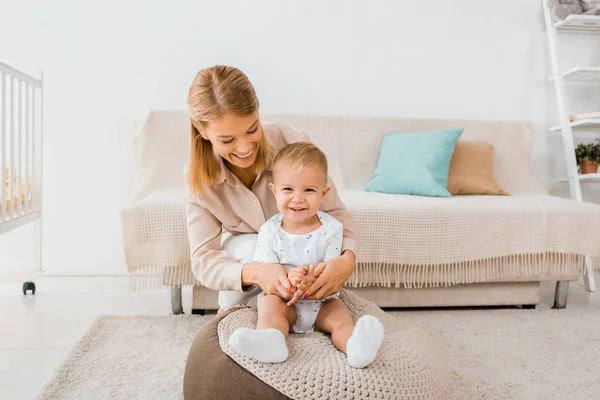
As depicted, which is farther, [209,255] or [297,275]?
[209,255]

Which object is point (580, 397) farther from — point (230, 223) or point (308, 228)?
point (230, 223)

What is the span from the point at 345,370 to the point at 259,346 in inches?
6.4

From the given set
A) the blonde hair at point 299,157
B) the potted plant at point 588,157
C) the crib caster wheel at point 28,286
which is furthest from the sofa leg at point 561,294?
the crib caster wheel at point 28,286

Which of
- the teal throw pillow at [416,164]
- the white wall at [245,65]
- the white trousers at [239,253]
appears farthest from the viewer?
the white wall at [245,65]

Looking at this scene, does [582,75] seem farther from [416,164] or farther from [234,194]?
[234,194]

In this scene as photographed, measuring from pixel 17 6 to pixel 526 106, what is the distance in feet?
8.19

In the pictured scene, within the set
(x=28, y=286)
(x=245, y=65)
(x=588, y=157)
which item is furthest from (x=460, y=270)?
(x=28, y=286)

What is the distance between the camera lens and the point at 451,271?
1848 millimetres

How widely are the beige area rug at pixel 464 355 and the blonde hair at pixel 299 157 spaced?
0.59m

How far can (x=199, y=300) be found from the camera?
1844mm

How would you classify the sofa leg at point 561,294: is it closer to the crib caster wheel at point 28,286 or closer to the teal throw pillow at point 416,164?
the teal throw pillow at point 416,164

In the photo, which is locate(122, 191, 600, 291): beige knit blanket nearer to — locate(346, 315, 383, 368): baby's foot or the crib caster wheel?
the crib caster wheel

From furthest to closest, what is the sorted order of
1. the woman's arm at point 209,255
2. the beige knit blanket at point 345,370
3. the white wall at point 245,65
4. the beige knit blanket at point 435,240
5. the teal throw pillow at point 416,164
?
the white wall at point 245,65
the teal throw pillow at point 416,164
the beige knit blanket at point 435,240
the woman's arm at point 209,255
the beige knit blanket at point 345,370

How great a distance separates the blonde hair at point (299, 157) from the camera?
1.16 metres
